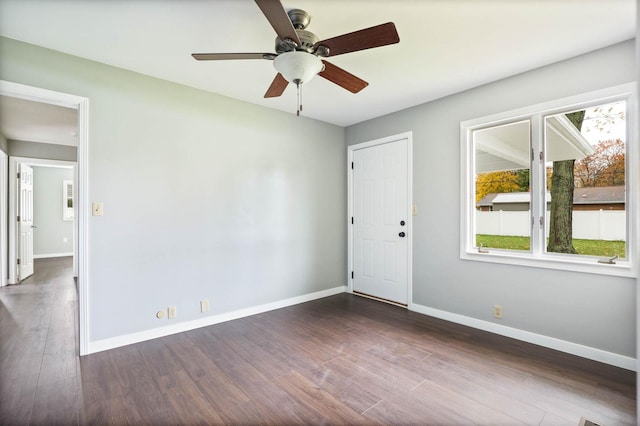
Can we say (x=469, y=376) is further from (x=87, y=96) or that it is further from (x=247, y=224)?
(x=87, y=96)

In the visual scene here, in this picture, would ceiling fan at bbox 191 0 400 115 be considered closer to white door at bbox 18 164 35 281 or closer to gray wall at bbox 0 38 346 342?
gray wall at bbox 0 38 346 342

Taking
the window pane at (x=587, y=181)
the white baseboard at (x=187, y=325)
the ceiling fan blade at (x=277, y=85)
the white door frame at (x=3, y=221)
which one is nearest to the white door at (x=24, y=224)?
the white door frame at (x=3, y=221)

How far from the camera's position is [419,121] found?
12.0 ft

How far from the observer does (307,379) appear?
7.29 feet

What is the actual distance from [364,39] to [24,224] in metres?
6.67

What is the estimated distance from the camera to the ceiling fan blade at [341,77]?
2146 mm

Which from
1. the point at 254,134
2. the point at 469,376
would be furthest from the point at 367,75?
the point at 469,376

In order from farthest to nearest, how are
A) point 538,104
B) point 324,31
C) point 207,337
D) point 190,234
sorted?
point 190,234, point 207,337, point 538,104, point 324,31

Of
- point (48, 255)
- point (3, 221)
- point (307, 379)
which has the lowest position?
point (307, 379)

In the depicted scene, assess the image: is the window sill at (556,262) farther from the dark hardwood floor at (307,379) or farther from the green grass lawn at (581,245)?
the dark hardwood floor at (307,379)

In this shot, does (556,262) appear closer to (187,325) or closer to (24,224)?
(187,325)

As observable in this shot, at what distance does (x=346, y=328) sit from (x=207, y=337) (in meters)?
1.40

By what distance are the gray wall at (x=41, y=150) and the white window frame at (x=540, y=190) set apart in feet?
21.6

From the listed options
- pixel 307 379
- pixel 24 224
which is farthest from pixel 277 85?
pixel 24 224
